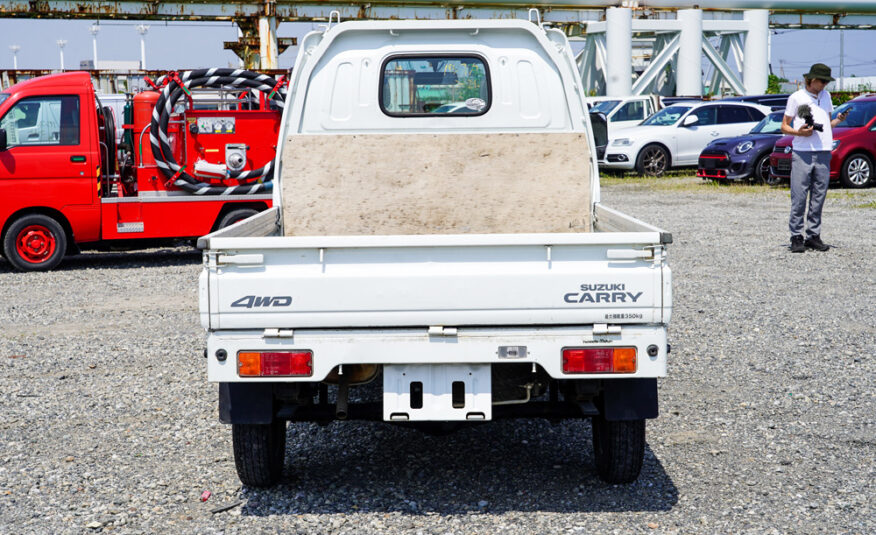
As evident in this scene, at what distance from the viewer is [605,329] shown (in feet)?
13.1

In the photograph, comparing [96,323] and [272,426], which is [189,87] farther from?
[272,426]

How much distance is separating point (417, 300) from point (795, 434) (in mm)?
2486

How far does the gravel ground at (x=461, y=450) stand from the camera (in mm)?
4266

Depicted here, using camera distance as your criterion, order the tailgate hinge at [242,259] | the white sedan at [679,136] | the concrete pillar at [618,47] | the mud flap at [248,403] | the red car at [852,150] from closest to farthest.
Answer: the tailgate hinge at [242,259], the mud flap at [248,403], the red car at [852,150], the white sedan at [679,136], the concrete pillar at [618,47]

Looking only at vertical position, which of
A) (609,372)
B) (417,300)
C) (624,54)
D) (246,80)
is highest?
(624,54)

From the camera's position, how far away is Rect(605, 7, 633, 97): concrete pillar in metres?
35.6

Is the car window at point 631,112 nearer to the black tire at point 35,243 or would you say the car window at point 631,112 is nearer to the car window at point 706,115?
the car window at point 706,115

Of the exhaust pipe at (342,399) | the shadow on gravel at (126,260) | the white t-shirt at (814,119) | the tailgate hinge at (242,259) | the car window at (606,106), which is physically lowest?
the shadow on gravel at (126,260)

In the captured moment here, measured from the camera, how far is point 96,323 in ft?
28.5

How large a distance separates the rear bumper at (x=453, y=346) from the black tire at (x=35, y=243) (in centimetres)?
847

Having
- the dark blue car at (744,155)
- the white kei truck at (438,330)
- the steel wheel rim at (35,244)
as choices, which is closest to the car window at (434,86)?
the white kei truck at (438,330)

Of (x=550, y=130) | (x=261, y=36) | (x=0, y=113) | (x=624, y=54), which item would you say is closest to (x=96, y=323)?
(x=0, y=113)

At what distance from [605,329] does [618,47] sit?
33.2 metres

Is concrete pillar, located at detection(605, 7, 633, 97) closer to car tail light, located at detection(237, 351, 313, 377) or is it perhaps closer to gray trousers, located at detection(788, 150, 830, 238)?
gray trousers, located at detection(788, 150, 830, 238)
